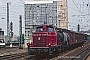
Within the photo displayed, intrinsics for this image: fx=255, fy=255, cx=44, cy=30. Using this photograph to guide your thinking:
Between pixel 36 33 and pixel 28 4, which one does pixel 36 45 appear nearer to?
pixel 36 33

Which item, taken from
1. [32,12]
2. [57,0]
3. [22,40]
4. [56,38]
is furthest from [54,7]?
[56,38]

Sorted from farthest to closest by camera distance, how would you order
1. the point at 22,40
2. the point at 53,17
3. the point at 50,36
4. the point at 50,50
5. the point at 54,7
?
1. the point at 54,7
2. the point at 53,17
3. the point at 22,40
4. the point at 50,36
5. the point at 50,50

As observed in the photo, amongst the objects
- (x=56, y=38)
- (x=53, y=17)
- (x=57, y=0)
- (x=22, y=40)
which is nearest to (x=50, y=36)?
(x=56, y=38)

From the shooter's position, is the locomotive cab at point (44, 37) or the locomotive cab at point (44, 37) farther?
the locomotive cab at point (44, 37)

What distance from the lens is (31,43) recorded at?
25.1m

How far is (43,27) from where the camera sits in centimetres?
2573

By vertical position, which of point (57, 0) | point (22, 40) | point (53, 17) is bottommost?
point (22, 40)

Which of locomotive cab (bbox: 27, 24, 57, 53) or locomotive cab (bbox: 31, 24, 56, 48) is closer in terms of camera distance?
locomotive cab (bbox: 27, 24, 57, 53)

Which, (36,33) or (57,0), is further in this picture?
(57,0)

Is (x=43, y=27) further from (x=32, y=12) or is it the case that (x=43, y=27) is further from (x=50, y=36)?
(x=32, y=12)

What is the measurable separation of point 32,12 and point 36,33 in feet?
155

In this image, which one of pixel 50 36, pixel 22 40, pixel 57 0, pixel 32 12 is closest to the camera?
pixel 50 36

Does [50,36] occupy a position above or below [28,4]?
below

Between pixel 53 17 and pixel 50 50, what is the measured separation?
55.8 m
